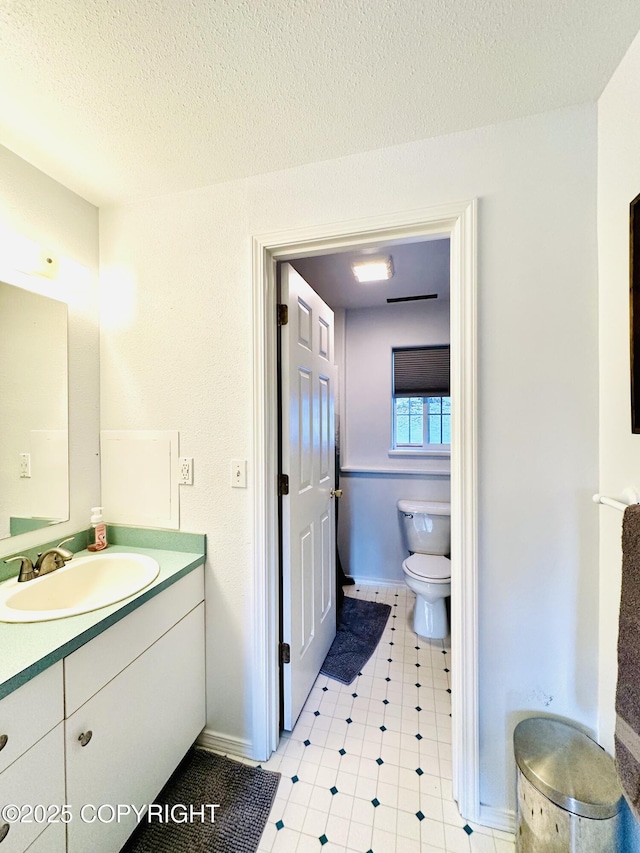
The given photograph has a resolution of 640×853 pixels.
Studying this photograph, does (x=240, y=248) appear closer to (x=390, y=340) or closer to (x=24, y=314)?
(x=24, y=314)

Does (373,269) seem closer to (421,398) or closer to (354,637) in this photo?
(421,398)

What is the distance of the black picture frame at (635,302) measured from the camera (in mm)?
845

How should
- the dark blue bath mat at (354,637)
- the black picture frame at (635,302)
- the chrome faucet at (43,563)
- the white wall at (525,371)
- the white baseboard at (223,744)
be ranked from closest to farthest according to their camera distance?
the black picture frame at (635,302) → the white wall at (525,371) → the chrome faucet at (43,563) → the white baseboard at (223,744) → the dark blue bath mat at (354,637)

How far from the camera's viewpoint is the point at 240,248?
134 centimetres

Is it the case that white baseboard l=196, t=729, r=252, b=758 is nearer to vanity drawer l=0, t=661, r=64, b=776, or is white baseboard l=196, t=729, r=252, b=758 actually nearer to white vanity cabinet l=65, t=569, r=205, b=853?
white vanity cabinet l=65, t=569, r=205, b=853

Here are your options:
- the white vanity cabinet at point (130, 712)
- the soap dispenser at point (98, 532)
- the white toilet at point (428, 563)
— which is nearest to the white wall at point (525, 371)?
the white toilet at point (428, 563)

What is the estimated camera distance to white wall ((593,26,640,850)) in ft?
2.88

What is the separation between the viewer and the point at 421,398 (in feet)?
9.25

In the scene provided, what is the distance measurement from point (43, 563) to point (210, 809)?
3.38 feet

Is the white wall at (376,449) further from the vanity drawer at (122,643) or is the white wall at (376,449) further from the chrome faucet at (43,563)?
the chrome faucet at (43,563)

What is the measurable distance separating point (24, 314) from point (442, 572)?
8.03 feet

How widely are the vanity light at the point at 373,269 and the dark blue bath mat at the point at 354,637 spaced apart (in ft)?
7.41

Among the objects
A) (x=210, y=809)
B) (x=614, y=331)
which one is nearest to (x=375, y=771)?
(x=210, y=809)

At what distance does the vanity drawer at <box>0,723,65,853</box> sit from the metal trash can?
1249mm
